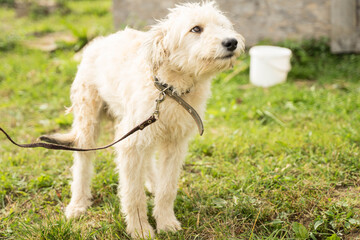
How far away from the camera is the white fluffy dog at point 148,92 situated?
273cm

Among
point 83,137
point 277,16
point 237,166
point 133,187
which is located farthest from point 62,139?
point 277,16

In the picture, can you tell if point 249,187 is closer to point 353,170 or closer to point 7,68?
point 353,170

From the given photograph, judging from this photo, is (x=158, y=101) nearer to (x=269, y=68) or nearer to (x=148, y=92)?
(x=148, y=92)

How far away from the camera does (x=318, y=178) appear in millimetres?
3602

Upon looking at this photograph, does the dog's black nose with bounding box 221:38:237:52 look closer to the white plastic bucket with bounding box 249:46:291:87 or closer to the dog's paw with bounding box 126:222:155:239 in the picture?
the dog's paw with bounding box 126:222:155:239

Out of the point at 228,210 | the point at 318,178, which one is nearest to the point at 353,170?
the point at 318,178

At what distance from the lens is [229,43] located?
8.51 ft

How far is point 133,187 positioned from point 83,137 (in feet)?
2.52

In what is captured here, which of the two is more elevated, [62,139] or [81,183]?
[62,139]

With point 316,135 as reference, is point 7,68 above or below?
below

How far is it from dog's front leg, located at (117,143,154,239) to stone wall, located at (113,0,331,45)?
4798mm

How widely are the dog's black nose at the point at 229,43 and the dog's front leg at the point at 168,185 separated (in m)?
0.97

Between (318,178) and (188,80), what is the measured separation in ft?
5.52

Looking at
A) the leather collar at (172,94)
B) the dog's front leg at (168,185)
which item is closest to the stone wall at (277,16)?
the dog's front leg at (168,185)
